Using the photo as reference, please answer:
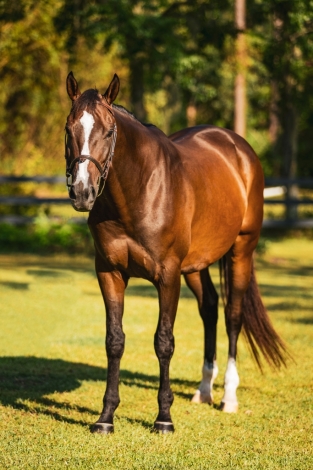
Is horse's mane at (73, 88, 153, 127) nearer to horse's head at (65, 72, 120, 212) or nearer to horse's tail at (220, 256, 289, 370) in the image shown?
horse's head at (65, 72, 120, 212)

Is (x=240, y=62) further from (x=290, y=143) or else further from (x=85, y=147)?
(x=85, y=147)

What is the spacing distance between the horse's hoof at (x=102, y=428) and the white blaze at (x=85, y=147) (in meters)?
1.69

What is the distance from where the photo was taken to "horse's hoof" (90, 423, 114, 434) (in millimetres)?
5250

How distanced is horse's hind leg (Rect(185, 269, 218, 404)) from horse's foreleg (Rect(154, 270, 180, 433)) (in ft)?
3.27

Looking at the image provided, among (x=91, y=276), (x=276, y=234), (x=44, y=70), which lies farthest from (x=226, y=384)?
(x=44, y=70)

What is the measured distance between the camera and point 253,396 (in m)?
6.55

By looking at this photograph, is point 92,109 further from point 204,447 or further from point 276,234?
point 276,234

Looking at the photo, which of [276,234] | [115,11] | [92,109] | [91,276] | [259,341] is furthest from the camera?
[276,234]

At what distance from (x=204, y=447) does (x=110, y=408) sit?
2.37 feet

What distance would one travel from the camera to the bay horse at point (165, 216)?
481cm

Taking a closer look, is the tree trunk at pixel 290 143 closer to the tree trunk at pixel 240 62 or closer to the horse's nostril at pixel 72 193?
the tree trunk at pixel 240 62

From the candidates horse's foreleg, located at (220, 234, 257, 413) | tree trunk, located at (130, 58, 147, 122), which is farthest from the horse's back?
tree trunk, located at (130, 58, 147, 122)

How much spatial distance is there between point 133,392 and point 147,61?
37.0 ft

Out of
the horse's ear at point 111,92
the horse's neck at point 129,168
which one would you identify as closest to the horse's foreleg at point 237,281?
the horse's neck at point 129,168
